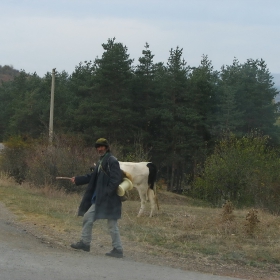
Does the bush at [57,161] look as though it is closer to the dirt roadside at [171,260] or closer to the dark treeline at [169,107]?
A: the dirt roadside at [171,260]

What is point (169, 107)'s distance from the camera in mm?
44781

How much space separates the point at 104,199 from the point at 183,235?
3171mm

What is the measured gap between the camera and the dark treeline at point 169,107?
4231 centimetres

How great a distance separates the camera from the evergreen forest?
42312 mm

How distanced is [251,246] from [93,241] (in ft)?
10.6

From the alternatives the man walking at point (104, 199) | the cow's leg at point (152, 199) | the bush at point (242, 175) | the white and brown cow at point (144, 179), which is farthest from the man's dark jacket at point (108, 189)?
the bush at point (242, 175)

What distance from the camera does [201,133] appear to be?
154 ft

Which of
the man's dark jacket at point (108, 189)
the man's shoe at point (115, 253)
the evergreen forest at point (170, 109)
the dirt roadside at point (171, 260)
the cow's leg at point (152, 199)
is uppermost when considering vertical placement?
the evergreen forest at point (170, 109)

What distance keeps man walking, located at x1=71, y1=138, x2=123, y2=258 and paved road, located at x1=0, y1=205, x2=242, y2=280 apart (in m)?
0.31

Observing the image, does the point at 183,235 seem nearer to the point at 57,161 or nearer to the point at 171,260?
the point at 171,260

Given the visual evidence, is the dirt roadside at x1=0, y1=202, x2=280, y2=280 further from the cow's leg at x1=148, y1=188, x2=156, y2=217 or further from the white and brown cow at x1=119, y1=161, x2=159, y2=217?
the white and brown cow at x1=119, y1=161, x2=159, y2=217

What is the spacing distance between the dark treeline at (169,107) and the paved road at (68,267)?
3071 cm

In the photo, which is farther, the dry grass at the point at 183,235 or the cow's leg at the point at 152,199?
the cow's leg at the point at 152,199

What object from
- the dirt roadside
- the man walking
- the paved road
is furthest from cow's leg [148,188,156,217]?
the man walking
